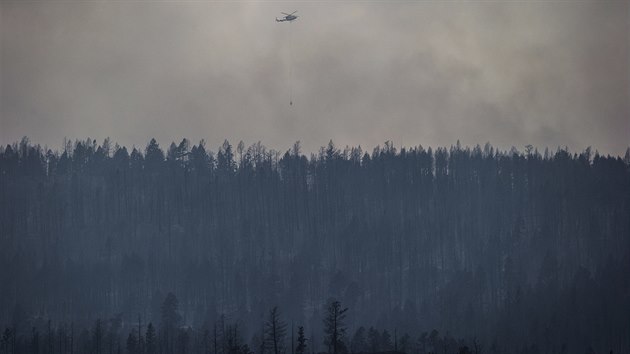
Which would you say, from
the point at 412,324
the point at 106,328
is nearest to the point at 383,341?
the point at 412,324

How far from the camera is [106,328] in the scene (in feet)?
628

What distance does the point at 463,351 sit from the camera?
122 m

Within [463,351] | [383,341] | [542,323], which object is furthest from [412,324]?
[463,351]

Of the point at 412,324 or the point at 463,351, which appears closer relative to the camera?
the point at 463,351

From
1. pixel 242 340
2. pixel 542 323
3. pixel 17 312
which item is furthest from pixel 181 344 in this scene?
pixel 542 323

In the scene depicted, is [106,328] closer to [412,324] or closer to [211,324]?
[211,324]

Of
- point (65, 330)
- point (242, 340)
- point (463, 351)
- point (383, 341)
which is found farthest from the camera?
point (65, 330)

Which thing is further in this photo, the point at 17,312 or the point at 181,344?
the point at 17,312

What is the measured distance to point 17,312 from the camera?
197 meters

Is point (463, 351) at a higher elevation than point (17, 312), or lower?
lower

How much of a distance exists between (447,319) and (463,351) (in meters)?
75.6

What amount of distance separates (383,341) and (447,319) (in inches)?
1567

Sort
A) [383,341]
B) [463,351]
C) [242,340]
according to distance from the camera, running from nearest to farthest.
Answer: [463,351] → [383,341] → [242,340]

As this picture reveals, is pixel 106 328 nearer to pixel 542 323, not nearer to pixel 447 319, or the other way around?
pixel 447 319
